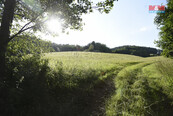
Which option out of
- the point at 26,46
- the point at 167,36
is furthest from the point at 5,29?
the point at 167,36

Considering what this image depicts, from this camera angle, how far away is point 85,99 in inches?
158

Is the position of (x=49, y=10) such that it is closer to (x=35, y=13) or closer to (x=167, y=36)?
(x=35, y=13)

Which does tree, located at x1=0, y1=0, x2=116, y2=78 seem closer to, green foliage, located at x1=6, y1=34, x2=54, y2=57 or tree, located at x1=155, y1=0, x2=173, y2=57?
green foliage, located at x1=6, y1=34, x2=54, y2=57

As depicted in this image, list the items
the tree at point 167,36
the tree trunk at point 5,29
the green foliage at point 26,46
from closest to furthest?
the tree trunk at point 5,29, the green foliage at point 26,46, the tree at point 167,36

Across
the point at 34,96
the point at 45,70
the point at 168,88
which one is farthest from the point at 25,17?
the point at 168,88

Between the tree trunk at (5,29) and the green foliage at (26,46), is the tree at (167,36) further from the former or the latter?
the tree trunk at (5,29)

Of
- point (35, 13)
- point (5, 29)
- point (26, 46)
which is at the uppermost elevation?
point (35, 13)

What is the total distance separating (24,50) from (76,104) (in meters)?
4.06

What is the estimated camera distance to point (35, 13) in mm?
5148

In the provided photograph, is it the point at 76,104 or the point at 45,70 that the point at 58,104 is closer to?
the point at 76,104

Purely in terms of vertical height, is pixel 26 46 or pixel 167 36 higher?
pixel 167 36

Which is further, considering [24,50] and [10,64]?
[24,50]

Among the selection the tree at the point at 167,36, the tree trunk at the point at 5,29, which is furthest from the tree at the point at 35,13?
the tree at the point at 167,36

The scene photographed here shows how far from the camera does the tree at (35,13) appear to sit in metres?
3.97
